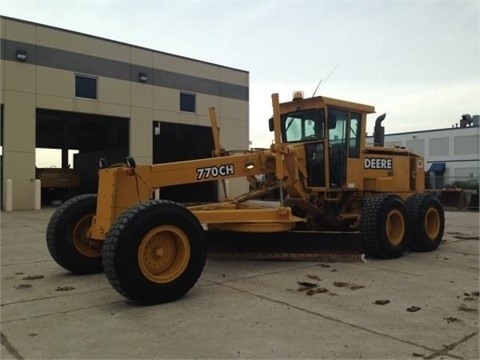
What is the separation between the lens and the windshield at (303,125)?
906 centimetres

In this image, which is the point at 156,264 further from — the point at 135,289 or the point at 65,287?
the point at 65,287

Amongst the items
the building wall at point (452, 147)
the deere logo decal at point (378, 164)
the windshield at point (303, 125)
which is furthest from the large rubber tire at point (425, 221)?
the building wall at point (452, 147)

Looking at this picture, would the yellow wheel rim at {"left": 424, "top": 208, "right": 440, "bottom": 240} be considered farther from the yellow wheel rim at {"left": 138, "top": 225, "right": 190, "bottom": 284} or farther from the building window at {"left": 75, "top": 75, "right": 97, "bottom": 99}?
the building window at {"left": 75, "top": 75, "right": 97, "bottom": 99}

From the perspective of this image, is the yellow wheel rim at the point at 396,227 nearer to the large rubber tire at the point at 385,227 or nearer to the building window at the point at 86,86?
the large rubber tire at the point at 385,227

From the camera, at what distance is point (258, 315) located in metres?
5.06

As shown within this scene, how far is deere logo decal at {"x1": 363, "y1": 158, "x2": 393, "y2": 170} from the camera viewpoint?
9.80m

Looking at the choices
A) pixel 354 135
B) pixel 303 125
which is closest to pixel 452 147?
pixel 354 135

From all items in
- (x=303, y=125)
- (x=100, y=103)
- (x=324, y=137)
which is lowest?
(x=324, y=137)

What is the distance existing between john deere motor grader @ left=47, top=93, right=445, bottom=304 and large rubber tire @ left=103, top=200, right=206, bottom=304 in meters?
0.01

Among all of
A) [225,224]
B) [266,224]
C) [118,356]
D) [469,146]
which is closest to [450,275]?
[266,224]

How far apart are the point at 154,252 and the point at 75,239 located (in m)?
1.98

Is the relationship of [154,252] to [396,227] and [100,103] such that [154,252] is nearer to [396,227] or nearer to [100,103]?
[396,227]

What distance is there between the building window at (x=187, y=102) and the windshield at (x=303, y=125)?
16.9m

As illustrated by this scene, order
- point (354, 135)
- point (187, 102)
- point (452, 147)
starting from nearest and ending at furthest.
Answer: point (354, 135), point (187, 102), point (452, 147)
